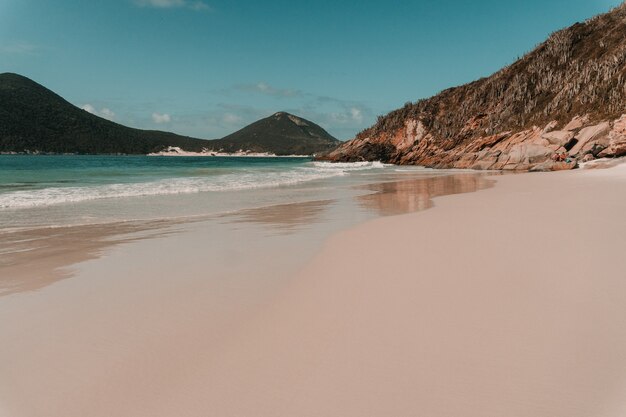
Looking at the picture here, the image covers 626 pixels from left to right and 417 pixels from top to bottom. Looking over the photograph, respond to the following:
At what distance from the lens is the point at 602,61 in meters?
50.0

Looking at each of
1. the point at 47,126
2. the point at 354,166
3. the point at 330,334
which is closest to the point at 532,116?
the point at 354,166

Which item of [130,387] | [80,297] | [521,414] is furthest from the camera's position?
[80,297]

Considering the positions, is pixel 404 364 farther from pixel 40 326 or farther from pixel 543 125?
pixel 543 125

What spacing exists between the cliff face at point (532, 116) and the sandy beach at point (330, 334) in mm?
34284

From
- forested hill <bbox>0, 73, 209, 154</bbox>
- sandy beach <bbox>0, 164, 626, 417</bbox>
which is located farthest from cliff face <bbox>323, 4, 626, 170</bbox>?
forested hill <bbox>0, 73, 209, 154</bbox>

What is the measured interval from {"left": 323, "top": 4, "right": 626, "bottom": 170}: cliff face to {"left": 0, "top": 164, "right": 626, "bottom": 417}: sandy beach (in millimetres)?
34284

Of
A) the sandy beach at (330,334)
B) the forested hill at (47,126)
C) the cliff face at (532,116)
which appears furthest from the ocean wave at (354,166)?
the forested hill at (47,126)

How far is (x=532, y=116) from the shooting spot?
55250 millimetres

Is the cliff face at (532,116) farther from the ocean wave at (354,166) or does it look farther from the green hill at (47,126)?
the green hill at (47,126)

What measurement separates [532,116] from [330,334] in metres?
61.8

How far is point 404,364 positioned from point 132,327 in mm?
2674

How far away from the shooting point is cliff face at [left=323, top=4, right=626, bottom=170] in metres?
40.3

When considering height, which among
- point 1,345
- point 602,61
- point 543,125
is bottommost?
point 1,345

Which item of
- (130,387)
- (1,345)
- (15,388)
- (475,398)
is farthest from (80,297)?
(475,398)
